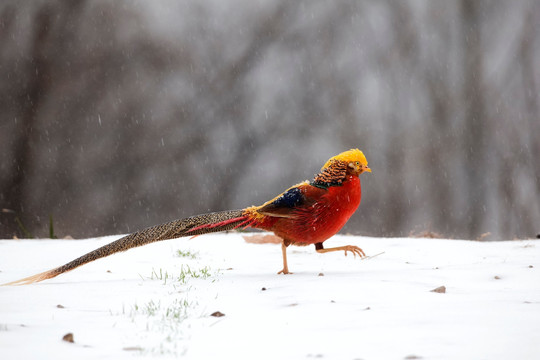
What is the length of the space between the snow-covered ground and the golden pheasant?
14.2 inches

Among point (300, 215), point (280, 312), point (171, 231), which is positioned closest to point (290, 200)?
point (300, 215)

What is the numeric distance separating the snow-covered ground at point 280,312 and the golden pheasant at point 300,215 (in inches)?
14.2

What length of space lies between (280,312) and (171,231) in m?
1.53

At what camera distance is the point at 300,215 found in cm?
437

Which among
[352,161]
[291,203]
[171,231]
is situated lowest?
[171,231]

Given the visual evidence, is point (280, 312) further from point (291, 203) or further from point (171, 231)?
point (171, 231)

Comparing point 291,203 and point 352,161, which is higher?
A: point 352,161

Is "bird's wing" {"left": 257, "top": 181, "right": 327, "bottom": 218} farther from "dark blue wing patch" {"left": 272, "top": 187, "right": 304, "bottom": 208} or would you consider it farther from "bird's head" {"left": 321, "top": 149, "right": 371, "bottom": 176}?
"bird's head" {"left": 321, "top": 149, "right": 371, "bottom": 176}

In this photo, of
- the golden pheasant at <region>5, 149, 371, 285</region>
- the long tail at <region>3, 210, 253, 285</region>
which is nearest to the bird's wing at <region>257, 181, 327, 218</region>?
the golden pheasant at <region>5, 149, 371, 285</region>

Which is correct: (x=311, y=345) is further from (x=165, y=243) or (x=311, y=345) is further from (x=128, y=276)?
(x=165, y=243)

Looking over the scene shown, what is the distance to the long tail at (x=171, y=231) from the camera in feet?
13.8

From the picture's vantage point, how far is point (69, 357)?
2.31 metres

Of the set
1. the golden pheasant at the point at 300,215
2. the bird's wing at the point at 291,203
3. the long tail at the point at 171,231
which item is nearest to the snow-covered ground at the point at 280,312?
the long tail at the point at 171,231

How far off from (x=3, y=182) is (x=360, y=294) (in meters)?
7.75
